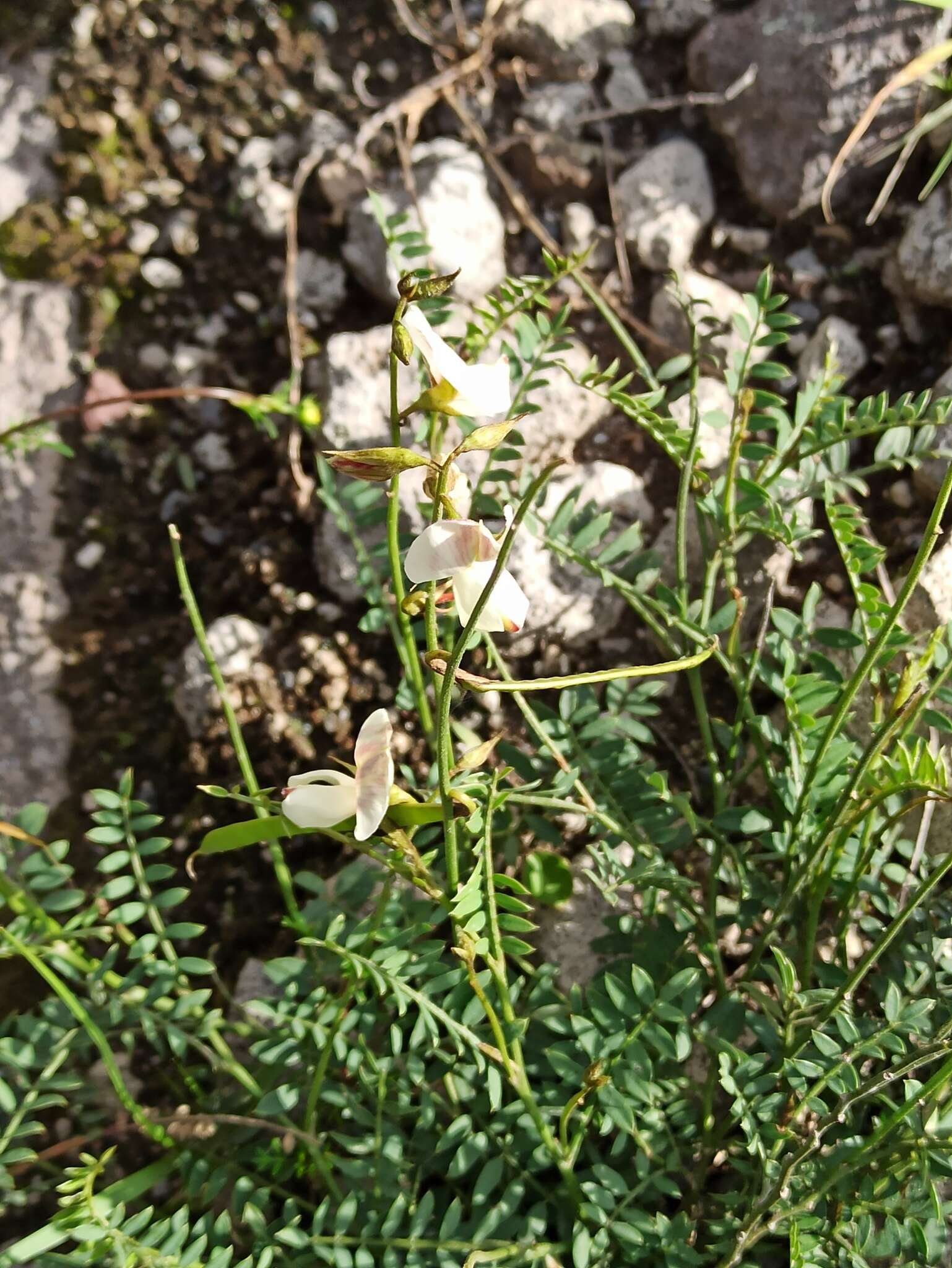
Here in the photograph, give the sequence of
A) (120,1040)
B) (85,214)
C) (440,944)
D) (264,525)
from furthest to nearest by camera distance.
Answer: (85,214), (264,525), (120,1040), (440,944)

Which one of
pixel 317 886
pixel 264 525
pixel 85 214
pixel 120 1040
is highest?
pixel 85 214

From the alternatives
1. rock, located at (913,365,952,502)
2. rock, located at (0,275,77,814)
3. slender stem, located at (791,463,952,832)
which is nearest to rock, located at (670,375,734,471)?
rock, located at (913,365,952,502)

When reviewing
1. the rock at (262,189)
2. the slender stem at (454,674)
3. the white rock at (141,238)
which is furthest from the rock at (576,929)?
the white rock at (141,238)

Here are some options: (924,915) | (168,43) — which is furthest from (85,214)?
(924,915)

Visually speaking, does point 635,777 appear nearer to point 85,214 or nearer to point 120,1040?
point 120,1040

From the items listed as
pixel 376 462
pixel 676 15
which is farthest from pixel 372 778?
pixel 676 15

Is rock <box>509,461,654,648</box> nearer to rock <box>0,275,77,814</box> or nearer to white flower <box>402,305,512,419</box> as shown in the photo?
white flower <box>402,305,512,419</box>
